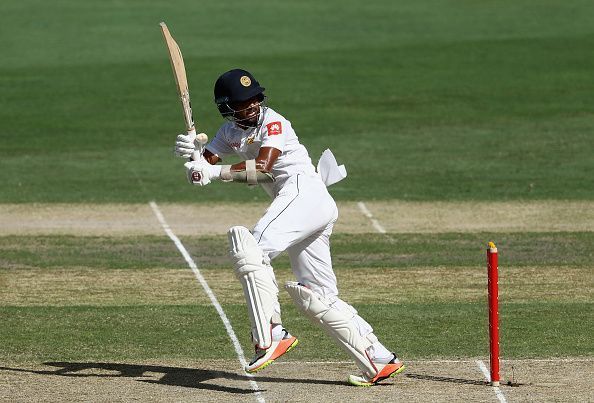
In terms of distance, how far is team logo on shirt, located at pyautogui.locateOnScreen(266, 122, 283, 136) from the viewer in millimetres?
8906

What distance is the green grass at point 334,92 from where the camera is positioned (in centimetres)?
2052

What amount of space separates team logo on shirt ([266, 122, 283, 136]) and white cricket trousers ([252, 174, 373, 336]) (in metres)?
0.33

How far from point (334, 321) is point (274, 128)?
→ 4.43ft

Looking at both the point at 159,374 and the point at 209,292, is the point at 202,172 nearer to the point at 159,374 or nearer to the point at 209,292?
the point at 159,374

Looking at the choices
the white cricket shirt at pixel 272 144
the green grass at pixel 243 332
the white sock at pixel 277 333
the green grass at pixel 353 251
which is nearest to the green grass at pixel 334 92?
the green grass at pixel 353 251

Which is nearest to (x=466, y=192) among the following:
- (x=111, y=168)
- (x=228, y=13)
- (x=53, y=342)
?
(x=111, y=168)

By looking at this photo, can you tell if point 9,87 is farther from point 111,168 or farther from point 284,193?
point 284,193

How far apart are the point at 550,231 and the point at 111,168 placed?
328 inches

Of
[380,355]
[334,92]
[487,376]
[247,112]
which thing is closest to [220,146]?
[247,112]

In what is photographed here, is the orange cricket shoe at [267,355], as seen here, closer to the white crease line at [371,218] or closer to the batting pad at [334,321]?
the batting pad at [334,321]

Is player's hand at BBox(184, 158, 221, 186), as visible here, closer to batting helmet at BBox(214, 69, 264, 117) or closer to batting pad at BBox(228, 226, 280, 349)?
batting helmet at BBox(214, 69, 264, 117)

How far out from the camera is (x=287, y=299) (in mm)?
12266

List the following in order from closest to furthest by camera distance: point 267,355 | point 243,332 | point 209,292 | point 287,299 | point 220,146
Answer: point 267,355, point 220,146, point 243,332, point 287,299, point 209,292

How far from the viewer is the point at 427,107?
89.3ft
